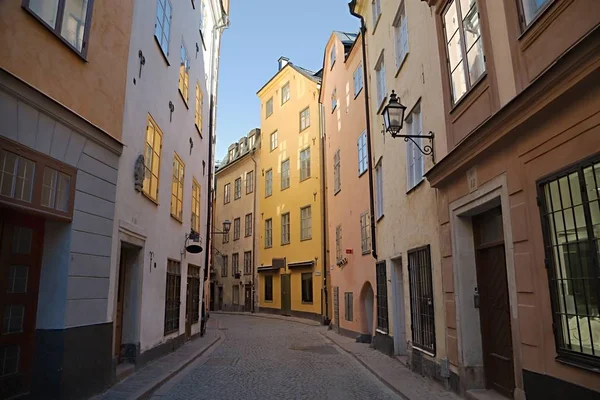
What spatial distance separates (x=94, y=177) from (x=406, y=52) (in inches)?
273

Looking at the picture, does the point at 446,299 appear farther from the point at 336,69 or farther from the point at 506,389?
the point at 336,69

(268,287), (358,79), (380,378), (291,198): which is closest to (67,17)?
(380,378)

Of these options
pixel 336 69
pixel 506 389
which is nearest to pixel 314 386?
pixel 506 389

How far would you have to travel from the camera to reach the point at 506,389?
652 centimetres

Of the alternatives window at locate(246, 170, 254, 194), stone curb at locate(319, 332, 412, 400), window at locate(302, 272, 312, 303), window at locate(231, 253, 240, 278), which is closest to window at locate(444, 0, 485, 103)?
stone curb at locate(319, 332, 412, 400)

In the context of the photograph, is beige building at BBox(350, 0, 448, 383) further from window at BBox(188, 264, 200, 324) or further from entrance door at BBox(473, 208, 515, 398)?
window at BBox(188, 264, 200, 324)

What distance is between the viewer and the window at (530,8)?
17.4 feet

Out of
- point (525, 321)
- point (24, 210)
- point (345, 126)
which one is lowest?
point (525, 321)

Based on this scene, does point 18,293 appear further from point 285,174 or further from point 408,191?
point 285,174

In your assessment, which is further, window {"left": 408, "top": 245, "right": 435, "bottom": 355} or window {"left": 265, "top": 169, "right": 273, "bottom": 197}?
window {"left": 265, "top": 169, "right": 273, "bottom": 197}

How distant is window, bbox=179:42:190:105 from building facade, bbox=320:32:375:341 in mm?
5444

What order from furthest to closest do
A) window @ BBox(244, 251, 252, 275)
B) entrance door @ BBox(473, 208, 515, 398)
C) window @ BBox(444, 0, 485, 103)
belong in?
window @ BBox(244, 251, 252, 275)
window @ BBox(444, 0, 485, 103)
entrance door @ BBox(473, 208, 515, 398)

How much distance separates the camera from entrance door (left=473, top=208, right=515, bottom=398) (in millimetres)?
6645

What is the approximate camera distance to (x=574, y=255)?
15.3ft
